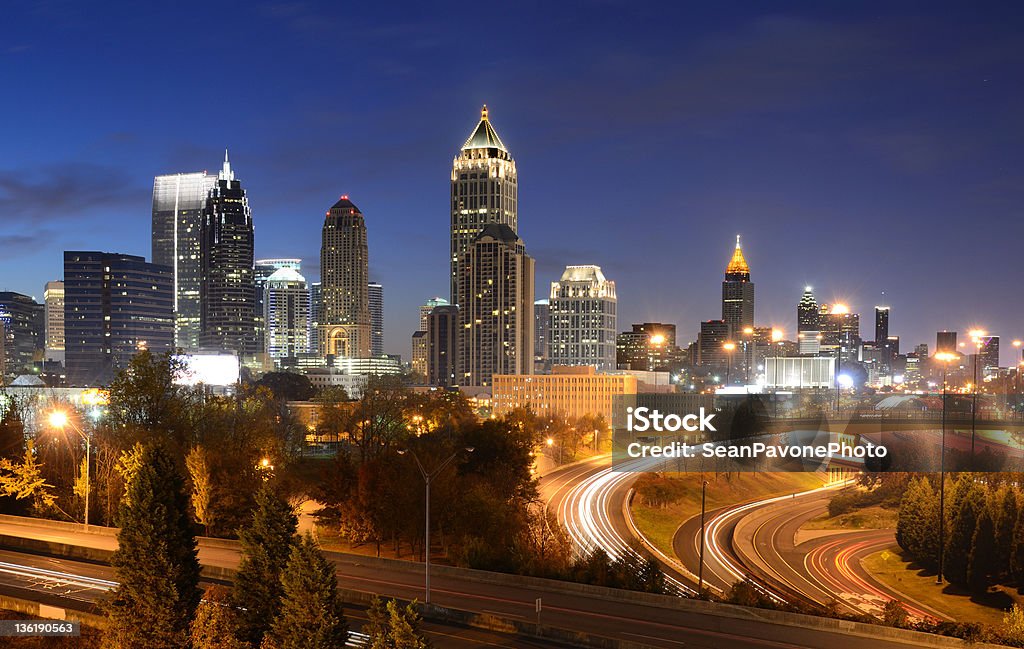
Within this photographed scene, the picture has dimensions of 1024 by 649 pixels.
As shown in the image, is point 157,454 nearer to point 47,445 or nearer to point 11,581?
point 11,581

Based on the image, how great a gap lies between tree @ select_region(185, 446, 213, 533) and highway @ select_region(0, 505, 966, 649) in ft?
21.0

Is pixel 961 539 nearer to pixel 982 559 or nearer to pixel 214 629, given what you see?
pixel 982 559

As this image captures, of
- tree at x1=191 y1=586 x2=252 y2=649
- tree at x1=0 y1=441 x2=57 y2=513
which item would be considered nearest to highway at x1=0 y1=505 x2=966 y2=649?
tree at x1=191 y1=586 x2=252 y2=649

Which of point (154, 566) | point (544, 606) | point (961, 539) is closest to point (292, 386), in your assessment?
point (961, 539)

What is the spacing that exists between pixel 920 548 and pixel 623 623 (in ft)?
117

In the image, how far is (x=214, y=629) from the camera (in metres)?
25.8

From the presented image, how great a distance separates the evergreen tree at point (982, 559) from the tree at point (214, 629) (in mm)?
43701

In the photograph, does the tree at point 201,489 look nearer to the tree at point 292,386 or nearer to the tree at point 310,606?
the tree at point 310,606

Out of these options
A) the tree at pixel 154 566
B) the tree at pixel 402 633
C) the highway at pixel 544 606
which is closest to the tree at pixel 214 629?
the tree at pixel 154 566

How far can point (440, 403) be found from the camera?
114438 mm

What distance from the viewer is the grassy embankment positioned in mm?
66875

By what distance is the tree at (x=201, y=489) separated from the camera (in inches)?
1738

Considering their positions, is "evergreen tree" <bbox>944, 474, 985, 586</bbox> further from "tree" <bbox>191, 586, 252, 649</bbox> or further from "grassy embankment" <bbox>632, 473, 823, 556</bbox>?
"tree" <bbox>191, 586, 252, 649</bbox>

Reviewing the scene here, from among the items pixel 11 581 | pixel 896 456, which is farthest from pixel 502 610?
pixel 896 456
